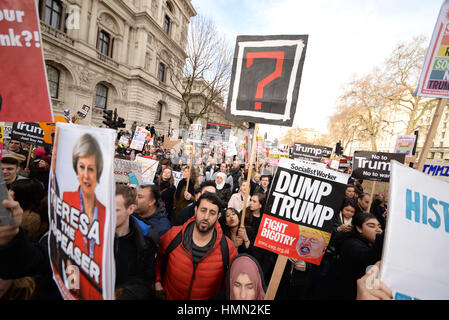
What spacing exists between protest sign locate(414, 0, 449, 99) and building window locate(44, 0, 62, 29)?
22.1m

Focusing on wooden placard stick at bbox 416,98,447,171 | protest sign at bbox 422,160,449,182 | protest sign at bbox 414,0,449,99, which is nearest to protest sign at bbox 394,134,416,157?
protest sign at bbox 422,160,449,182

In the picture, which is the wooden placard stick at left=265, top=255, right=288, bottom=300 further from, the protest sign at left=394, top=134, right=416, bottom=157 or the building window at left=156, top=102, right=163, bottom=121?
the building window at left=156, top=102, right=163, bottom=121

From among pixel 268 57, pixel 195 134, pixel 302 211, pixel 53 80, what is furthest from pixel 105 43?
pixel 302 211

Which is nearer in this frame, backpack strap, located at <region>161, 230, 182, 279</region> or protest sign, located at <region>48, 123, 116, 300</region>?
protest sign, located at <region>48, 123, 116, 300</region>

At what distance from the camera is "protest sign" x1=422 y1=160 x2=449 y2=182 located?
4.09m

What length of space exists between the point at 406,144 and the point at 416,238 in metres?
7.44

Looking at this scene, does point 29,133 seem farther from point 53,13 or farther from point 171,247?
point 53,13

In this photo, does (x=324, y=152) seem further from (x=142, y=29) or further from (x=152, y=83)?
(x=142, y=29)

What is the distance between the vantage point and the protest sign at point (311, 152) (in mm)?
7699

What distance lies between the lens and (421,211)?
1.14 m

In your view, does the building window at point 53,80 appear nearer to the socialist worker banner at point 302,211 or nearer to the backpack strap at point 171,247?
the backpack strap at point 171,247
